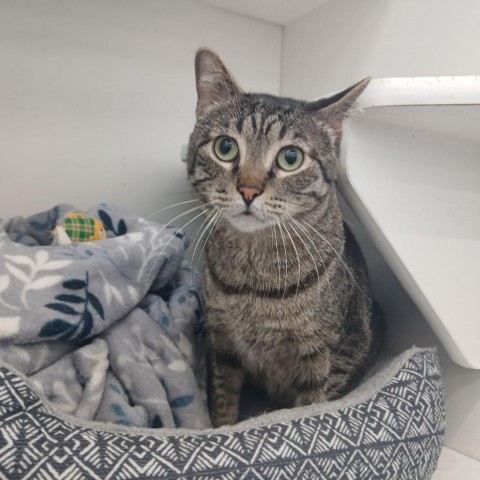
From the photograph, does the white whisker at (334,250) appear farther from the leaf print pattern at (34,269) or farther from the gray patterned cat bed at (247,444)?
the leaf print pattern at (34,269)

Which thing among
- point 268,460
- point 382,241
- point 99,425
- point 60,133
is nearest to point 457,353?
point 382,241

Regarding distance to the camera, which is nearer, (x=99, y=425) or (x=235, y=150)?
(x=99, y=425)

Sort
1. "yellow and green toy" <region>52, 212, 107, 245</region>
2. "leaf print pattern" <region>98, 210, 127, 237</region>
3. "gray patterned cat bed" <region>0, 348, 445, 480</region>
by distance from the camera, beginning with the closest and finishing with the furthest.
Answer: "gray patterned cat bed" <region>0, 348, 445, 480</region>, "yellow and green toy" <region>52, 212, 107, 245</region>, "leaf print pattern" <region>98, 210, 127, 237</region>

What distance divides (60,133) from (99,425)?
0.85m

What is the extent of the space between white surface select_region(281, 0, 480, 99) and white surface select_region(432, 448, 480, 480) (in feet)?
2.96

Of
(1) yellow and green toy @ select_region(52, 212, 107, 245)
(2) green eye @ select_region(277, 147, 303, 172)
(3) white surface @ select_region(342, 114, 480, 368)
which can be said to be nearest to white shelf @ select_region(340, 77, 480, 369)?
(3) white surface @ select_region(342, 114, 480, 368)

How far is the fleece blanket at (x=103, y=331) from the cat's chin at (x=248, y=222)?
25cm

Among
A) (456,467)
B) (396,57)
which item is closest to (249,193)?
(396,57)

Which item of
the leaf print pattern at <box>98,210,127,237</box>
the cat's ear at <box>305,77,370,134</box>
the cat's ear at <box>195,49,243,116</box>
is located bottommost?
the leaf print pattern at <box>98,210,127,237</box>

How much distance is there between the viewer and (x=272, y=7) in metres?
1.48

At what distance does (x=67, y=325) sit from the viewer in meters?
0.86

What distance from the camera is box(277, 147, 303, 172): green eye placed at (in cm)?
93

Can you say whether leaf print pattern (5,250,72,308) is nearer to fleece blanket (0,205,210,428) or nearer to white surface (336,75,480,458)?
fleece blanket (0,205,210,428)

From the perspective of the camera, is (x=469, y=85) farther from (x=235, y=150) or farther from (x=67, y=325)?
(x=67, y=325)
